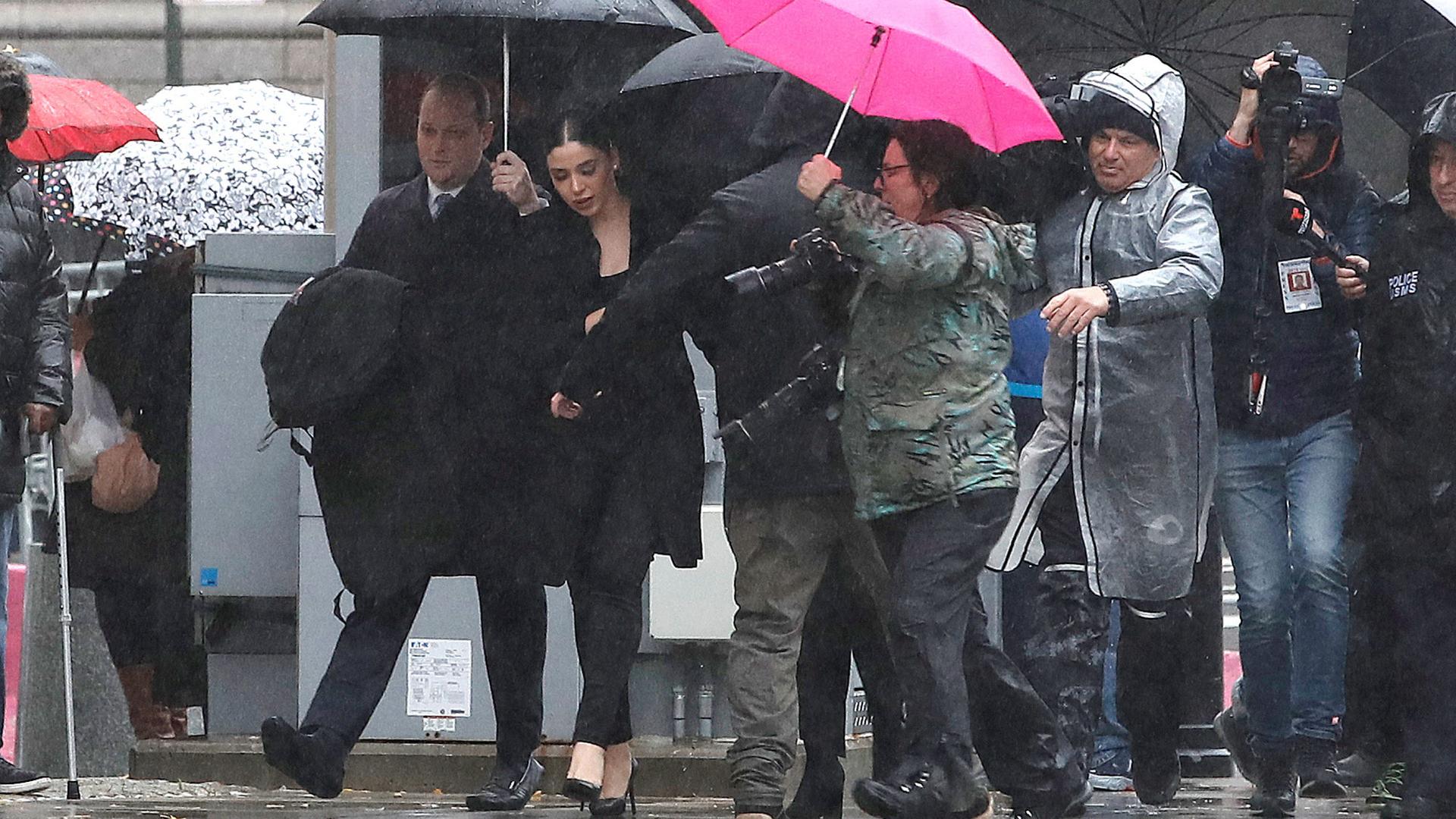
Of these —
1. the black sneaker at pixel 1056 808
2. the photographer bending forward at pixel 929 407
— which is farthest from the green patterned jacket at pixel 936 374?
the black sneaker at pixel 1056 808

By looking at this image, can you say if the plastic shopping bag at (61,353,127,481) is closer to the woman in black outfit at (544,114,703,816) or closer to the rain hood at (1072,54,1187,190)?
the woman in black outfit at (544,114,703,816)

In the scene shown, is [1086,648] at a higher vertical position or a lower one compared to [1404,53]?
lower

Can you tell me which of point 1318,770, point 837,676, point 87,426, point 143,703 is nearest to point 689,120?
point 837,676

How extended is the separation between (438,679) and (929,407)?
2892 mm

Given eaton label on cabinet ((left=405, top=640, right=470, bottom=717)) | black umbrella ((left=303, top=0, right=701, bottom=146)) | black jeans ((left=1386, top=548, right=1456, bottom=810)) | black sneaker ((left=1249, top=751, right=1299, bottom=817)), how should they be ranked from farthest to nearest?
1. eaton label on cabinet ((left=405, top=640, right=470, bottom=717))
2. black sneaker ((left=1249, top=751, right=1299, bottom=817))
3. black umbrella ((left=303, top=0, right=701, bottom=146))
4. black jeans ((left=1386, top=548, right=1456, bottom=810))

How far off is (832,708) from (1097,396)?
3.80 feet

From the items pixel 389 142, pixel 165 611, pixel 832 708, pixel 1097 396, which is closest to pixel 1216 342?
pixel 1097 396

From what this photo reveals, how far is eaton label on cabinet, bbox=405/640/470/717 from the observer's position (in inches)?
356

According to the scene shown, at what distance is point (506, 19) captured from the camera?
25.1ft

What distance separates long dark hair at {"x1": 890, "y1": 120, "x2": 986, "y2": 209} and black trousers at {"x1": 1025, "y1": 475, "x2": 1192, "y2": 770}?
3.66ft

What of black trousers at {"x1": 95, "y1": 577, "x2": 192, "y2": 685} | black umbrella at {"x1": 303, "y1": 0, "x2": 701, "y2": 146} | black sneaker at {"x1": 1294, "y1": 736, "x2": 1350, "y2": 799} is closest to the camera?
black umbrella at {"x1": 303, "y1": 0, "x2": 701, "y2": 146}

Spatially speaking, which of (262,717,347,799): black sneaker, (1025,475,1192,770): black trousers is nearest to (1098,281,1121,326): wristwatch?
(1025,475,1192,770): black trousers

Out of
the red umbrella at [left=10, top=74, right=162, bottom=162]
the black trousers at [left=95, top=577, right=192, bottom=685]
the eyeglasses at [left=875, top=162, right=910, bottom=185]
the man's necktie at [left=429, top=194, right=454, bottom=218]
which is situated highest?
the red umbrella at [left=10, top=74, right=162, bottom=162]

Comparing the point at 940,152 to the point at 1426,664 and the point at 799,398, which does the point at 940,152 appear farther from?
the point at 1426,664
